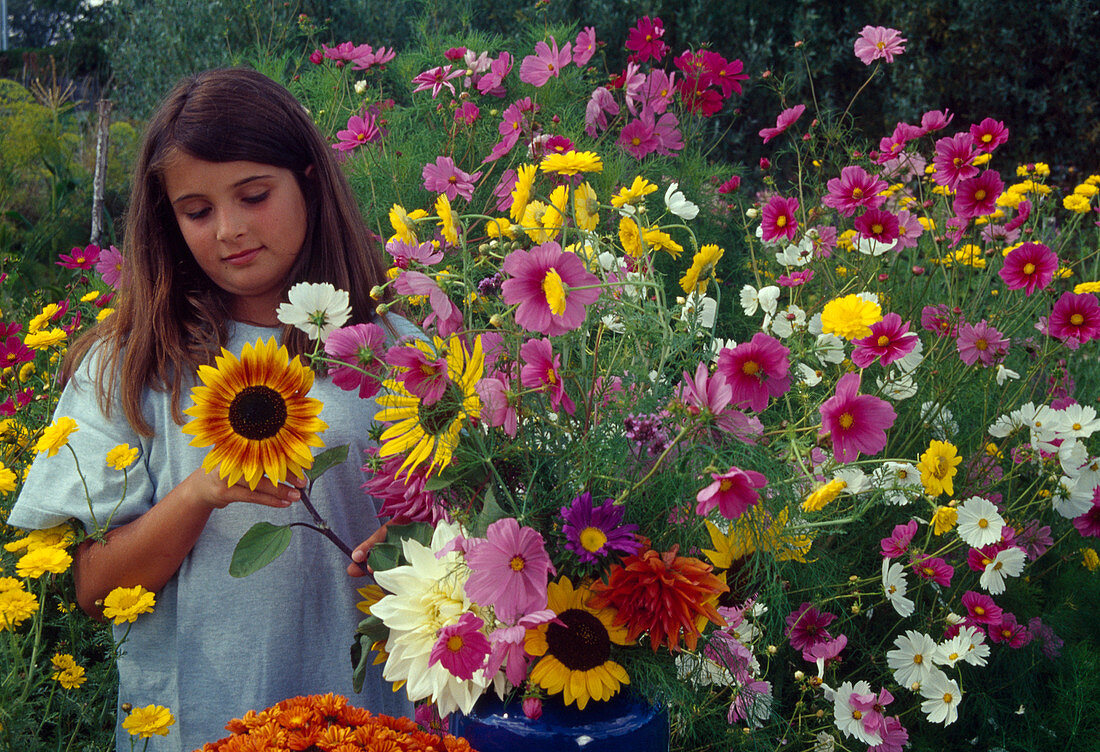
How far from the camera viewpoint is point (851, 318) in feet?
3.54

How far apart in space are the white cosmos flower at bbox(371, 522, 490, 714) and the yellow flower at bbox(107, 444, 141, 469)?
58cm

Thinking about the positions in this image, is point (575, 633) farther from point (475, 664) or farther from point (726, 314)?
point (726, 314)

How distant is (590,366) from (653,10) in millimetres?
4194

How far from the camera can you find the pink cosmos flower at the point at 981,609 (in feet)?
4.72

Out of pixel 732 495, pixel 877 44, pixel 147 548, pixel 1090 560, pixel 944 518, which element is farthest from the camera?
pixel 877 44

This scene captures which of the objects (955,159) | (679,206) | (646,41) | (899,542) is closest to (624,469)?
(679,206)

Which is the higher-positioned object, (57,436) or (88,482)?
(57,436)

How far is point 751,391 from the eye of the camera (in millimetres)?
706

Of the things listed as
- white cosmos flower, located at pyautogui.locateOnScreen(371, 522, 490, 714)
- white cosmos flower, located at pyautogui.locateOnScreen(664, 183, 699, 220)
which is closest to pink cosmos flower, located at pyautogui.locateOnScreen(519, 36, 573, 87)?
white cosmos flower, located at pyautogui.locateOnScreen(664, 183, 699, 220)

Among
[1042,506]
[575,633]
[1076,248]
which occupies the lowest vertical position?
[1076,248]

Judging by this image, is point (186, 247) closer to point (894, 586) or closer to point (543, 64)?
point (543, 64)

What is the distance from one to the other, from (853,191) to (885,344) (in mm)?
609

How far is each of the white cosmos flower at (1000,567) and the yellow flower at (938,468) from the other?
0.57 feet

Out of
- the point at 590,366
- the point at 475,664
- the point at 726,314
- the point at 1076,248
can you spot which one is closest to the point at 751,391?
the point at 590,366
